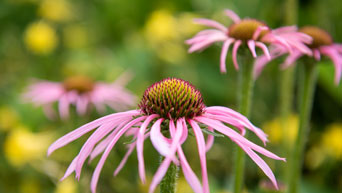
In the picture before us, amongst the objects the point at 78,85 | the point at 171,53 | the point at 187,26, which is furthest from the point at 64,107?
the point at 187,26

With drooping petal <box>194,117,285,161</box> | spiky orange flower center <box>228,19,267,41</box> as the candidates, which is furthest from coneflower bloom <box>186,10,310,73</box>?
drooping petal <box>194,117,285,161</box>

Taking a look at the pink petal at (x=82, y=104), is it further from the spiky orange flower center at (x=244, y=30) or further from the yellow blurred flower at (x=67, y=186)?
the spiky orange flower center at (x=244, y=30)

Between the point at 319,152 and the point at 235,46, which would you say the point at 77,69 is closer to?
the point at 319,152

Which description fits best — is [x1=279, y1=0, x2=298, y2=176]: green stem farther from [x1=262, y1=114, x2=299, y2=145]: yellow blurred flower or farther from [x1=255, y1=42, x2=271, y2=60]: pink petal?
[x1=255, y1=42, x2=271, y2=60]: pink petal

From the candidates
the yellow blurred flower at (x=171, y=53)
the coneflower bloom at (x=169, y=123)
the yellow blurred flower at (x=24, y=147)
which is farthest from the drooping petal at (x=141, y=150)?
the yellow blurred flower at (x=171, y=53)

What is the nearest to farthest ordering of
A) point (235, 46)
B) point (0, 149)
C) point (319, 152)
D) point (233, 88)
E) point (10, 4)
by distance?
point (235, 46) → point (319, 152) → point (0, 149) → point (233, 88) → point (10, 4)

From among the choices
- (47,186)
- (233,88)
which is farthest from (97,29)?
(47,186)
